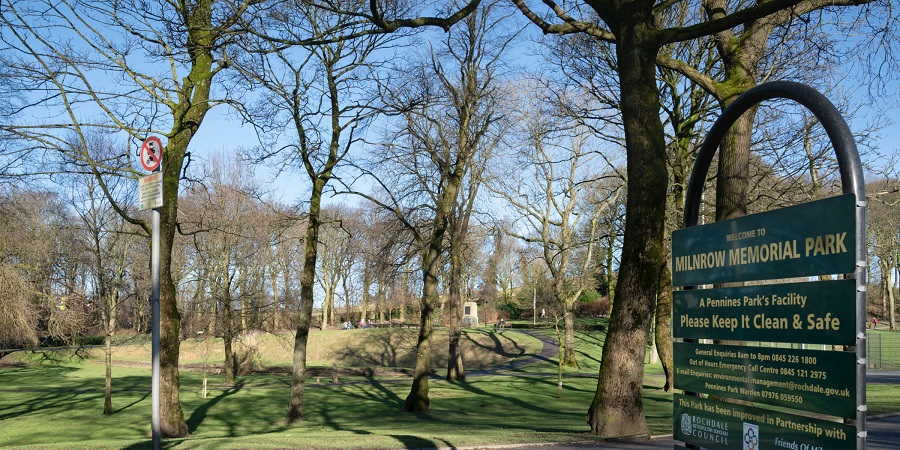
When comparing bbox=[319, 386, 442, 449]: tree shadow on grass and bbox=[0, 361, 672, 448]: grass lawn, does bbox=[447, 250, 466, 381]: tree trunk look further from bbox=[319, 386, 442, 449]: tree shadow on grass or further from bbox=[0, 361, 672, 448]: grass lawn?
bbox=[319, 386, 442, 449]: tree shadow on grass

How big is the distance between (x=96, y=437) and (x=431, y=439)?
11673 millimetres

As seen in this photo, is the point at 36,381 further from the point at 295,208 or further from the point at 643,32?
the point at 643,32

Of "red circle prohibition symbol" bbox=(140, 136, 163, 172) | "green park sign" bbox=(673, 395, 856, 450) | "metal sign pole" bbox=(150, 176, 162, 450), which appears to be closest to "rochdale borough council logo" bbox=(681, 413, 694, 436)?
"green park sign" bbox=(673, 395, 856, 450)

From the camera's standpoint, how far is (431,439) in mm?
12438

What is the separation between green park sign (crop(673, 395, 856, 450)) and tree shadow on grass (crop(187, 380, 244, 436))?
55.0 feet

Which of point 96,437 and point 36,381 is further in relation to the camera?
point 36,381

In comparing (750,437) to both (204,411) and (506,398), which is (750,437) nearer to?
(204,411)

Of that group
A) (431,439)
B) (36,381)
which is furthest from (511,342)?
(431,439)

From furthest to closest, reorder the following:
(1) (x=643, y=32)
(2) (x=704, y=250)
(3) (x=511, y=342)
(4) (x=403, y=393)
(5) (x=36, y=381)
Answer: (3) (x=511, y=342) → (5) (x=36, y=381) → (4) (x=403, y=393) → (1) (x=643, y=32) → (2) (x=704, y=250)

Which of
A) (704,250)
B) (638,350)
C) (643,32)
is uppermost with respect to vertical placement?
(643,32)

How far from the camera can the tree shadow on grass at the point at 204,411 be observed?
22056 millimetres

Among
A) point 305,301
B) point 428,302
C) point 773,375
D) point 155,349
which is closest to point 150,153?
point 155,349

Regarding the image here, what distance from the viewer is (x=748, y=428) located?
15.7ft

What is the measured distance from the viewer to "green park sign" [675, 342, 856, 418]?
392cm
